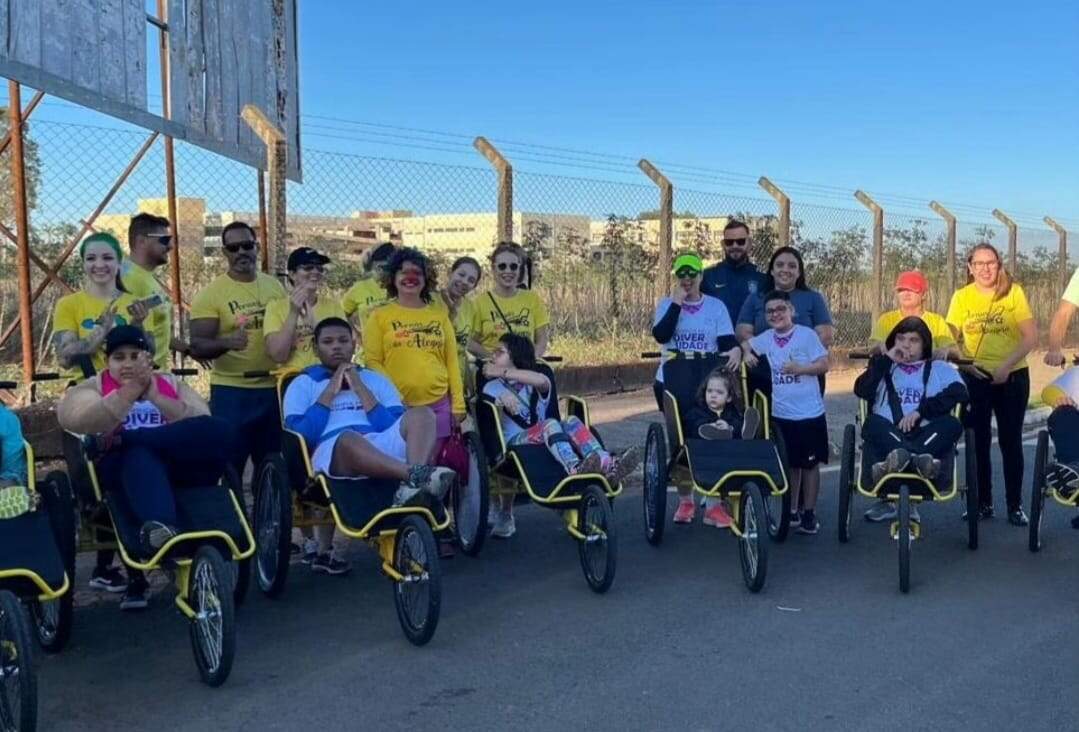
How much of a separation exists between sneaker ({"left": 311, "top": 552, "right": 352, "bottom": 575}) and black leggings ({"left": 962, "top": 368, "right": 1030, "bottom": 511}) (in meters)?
3.97

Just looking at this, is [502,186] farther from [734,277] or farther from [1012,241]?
[1012,241]

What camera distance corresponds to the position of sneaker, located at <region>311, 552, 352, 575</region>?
6.15m

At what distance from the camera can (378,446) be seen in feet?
18.6

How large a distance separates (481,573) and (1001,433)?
357 cm

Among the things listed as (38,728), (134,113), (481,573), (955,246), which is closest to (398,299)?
(481,573)

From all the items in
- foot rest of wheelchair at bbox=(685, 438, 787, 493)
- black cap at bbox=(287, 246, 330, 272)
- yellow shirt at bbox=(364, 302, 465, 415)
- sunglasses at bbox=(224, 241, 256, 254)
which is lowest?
foot rest of wheelchair at bbox=(685, 438, 787, 493)

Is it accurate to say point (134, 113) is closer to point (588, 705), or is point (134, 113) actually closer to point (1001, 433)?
point (588, 705)

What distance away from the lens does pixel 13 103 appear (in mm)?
8234

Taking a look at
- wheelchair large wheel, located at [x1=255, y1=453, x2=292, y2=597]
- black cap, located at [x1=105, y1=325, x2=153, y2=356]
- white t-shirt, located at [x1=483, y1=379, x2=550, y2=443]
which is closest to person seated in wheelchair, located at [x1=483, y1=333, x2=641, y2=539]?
white t-shirt, located at [x1=483, y1=379, x2=550, y2=443]

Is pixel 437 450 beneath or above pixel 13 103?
beneath

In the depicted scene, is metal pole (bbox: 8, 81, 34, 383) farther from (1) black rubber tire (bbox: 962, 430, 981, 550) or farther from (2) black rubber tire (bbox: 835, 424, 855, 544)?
(1) black rubber tire (bbox: 962, 430, 981, 550)

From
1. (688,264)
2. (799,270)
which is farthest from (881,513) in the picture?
(688,264)

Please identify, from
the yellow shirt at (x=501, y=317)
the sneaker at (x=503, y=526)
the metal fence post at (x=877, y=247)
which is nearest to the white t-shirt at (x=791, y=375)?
the yellow shirt at (x=501, y=317)

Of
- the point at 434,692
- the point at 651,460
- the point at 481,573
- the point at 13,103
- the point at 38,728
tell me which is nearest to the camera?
the point at 38,728
